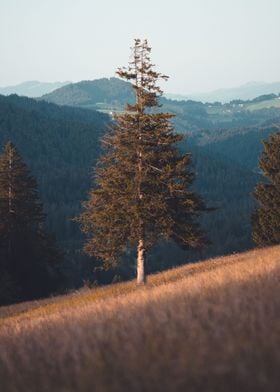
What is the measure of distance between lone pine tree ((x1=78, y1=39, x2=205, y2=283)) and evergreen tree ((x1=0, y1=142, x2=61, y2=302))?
17941 mm

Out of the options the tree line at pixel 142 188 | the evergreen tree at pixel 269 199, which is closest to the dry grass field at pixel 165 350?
the tree line at pixel 142 188

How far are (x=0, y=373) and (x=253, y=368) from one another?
2.97 meters

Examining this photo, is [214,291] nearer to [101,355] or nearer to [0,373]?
→ [101,355]

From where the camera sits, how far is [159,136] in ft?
76.0

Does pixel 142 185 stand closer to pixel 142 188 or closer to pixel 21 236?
pixel 142 188

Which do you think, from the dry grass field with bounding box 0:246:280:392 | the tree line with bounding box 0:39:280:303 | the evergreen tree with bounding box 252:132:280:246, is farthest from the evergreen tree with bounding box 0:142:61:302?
the dry grass field with bounding box 0:246:280:392

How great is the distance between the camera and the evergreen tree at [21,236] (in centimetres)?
4088

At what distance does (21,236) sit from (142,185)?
21629 millimetres

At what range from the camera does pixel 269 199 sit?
130ft

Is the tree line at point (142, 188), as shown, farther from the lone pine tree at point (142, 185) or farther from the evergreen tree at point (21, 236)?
the evergreen tree at point (21, 236)

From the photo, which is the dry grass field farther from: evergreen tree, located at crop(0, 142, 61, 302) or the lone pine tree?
evergreen tree, located at crop(0, 142, 61, 302)

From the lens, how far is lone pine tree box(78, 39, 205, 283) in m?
22.7

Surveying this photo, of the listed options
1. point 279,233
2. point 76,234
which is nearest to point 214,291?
point 279,233

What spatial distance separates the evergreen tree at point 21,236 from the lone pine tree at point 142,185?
17.9 meters
